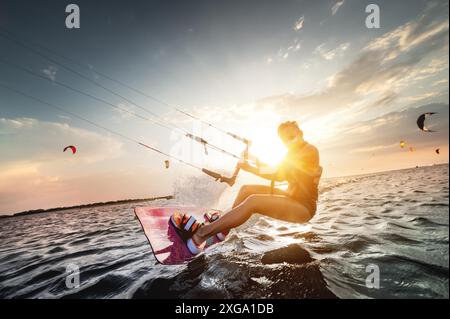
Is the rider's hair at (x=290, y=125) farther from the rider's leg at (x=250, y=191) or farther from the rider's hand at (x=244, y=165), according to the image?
the rider's leg at (x=250, y=191)

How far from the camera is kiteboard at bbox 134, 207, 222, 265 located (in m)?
5.18

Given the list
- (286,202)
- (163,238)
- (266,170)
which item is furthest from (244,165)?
(163,238)

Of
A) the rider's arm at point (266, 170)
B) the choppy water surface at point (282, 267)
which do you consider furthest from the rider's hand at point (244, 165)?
the choppy water surface at point (282, 267)

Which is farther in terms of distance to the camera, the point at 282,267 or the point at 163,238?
the point at 163,238

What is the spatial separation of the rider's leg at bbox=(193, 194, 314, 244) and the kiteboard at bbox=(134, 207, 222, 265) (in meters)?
0.50

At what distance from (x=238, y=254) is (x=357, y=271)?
2.47 meters

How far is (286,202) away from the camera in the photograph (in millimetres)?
5105

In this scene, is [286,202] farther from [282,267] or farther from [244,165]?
[244,165]

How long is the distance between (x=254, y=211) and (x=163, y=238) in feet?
8.87

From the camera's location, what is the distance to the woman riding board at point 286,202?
5043mm

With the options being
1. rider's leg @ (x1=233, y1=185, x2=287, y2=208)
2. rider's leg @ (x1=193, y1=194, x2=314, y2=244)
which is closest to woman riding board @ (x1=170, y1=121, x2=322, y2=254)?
rider's leg @ (x1=193, y1=194, x2=314, y2=244)

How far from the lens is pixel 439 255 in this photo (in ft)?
13.3
